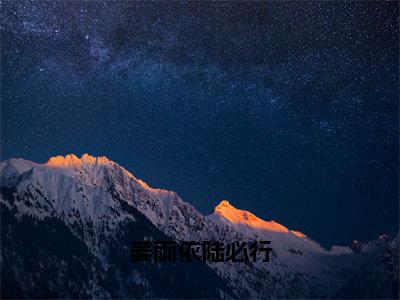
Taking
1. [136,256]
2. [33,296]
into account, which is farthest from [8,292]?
[136,256]

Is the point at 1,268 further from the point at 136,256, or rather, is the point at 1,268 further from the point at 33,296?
the point at 136,256

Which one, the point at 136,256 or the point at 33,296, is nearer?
the point at 136,256

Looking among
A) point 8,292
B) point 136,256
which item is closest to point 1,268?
point 8,292

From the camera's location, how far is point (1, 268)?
199 metres

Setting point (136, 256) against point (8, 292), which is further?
point (8, 292)

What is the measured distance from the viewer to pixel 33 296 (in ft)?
655

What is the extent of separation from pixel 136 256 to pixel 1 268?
284ft

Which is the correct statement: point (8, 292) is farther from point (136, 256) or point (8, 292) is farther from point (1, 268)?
point (136, 256)

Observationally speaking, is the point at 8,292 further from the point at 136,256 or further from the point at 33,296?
the point at 136,256

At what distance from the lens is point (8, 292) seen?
619 ft

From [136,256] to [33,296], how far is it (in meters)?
82.3

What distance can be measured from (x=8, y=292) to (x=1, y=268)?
1371 centimetres

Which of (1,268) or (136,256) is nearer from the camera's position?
(136,256)

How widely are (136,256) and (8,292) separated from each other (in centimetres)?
7669
